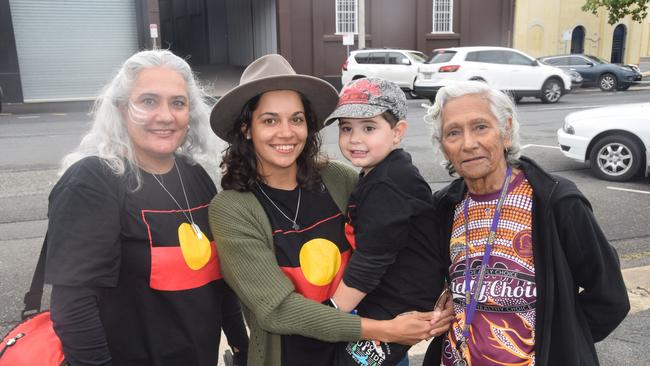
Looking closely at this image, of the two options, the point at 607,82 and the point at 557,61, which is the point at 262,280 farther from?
the point at 607,82

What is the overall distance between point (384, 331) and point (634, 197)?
6.01 metres

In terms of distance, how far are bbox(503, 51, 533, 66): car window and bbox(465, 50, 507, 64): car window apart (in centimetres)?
12

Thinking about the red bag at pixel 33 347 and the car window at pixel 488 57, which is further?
the car window at pixel 488 57

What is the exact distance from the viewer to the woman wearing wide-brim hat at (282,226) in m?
1.77

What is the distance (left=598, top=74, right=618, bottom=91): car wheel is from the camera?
21.7 meters

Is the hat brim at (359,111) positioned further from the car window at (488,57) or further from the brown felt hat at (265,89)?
the car window at (488,57)

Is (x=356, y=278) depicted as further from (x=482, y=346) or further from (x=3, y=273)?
(x=3, y=273)

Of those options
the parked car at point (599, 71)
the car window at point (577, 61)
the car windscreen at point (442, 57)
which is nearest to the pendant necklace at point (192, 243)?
the car windscreen at point (442, 57)

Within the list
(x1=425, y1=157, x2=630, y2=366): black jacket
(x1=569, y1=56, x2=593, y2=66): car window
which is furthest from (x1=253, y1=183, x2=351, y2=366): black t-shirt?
(x1=569, y1=56, x2=593, y2=66): car window

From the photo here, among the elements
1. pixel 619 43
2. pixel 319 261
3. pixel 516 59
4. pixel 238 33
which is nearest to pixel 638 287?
pixel 319 261

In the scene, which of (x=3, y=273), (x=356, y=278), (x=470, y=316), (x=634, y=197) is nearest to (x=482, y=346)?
(x=470, y=316)

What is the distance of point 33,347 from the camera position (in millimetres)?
1687

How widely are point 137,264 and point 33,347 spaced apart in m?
0.39

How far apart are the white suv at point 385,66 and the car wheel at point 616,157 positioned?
11715 mm
